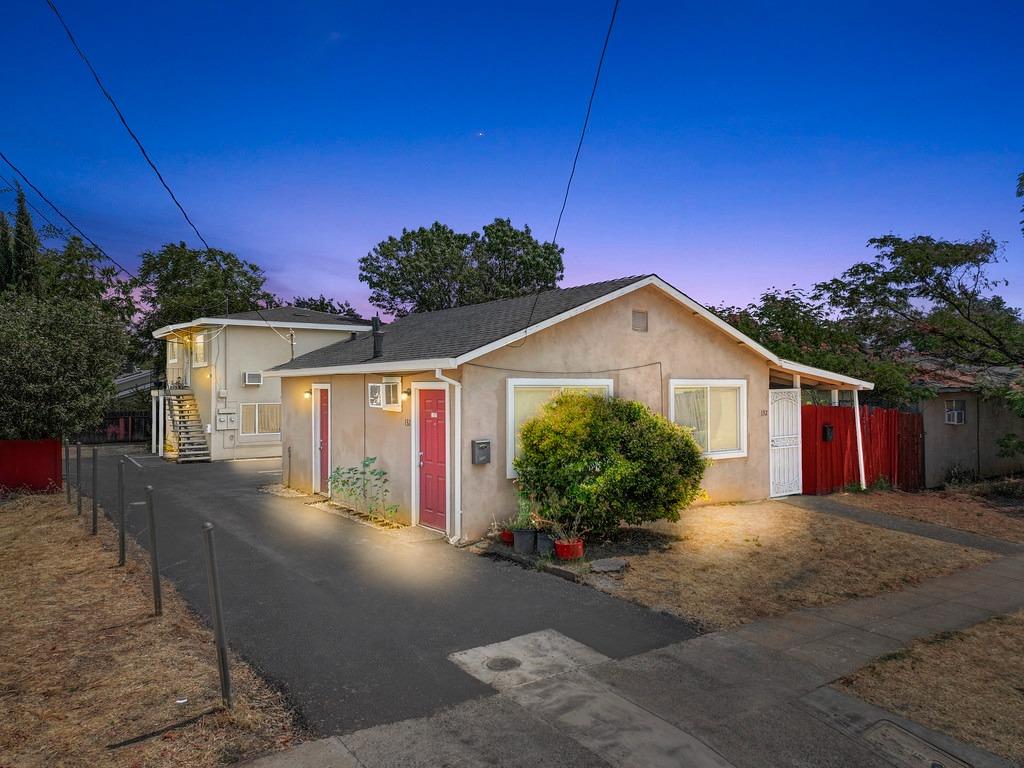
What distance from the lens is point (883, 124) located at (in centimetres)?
1281

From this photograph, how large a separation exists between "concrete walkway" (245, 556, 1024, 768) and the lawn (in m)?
5.98

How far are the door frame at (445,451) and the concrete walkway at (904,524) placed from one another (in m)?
6.81

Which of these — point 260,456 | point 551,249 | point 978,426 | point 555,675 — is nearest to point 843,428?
point 978,426

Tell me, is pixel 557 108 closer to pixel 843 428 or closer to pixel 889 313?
pixel 843 428

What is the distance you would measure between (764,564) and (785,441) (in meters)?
5.70

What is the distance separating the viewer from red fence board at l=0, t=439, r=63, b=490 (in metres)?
13.2

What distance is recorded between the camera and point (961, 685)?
4.50 m

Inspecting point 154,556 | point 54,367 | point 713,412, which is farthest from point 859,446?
point 54,367

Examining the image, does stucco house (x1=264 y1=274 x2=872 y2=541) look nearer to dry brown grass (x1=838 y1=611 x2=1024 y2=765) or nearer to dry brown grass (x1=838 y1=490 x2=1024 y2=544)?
dry brown grass (x1=838 y1=490 x2=1024 y2=544)

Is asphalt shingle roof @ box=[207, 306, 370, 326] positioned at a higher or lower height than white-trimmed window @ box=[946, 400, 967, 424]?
higher

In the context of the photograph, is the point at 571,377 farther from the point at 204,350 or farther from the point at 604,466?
the point at 204,350

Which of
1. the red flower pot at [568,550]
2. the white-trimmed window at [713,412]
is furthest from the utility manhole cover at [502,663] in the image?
the white-trimmed window at [713,412]

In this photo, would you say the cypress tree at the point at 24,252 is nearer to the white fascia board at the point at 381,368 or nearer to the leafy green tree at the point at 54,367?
the leafy green tree at the point at 54,367

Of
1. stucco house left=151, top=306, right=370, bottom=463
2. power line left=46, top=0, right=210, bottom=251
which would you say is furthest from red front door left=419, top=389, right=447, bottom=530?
stucco house left=151, top=306, right=370, bottom=463
